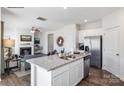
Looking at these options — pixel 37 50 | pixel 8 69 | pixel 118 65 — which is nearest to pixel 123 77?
pixel 118 65

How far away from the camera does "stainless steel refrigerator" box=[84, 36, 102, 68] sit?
4672mm

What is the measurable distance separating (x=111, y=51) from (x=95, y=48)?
0.88 m

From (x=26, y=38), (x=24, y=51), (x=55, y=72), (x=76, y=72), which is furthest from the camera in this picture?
(x=26, y=38)

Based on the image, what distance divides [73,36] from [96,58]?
6.38ft

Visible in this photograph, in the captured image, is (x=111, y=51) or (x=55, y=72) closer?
(x=55, y=72)

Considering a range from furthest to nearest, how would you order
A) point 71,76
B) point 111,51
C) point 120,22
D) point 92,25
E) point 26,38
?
point 26,38 < point 92,25 < point 111,51 < point 120,22 < point 71,76

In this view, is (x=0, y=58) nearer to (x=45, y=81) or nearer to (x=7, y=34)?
(x=45, y=81)

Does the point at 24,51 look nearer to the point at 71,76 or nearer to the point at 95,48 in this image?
the point at 95,48

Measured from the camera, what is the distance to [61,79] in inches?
84.0

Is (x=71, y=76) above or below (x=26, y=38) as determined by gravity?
below

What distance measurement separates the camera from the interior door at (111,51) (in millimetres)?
3727

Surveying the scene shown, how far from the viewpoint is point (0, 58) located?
12.2 ft

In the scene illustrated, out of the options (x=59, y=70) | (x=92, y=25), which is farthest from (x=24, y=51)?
(x=59, y=70)

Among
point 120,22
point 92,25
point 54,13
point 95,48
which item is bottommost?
point 95,48
